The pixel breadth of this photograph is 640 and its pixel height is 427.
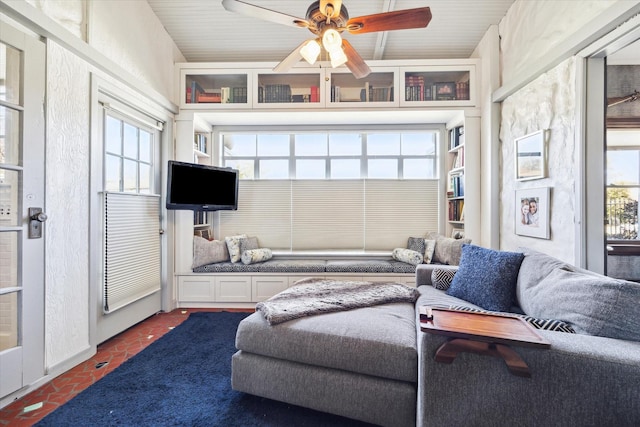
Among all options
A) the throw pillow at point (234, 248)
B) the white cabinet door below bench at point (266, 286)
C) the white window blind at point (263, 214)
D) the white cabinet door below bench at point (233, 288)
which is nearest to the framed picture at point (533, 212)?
the white cabinet door below bench at point (266, 286)

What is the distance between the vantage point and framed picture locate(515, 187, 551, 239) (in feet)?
7.07

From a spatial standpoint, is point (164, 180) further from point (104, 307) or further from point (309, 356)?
point (309, 356)

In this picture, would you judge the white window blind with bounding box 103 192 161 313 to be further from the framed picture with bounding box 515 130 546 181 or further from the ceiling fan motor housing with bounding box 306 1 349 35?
the framed picture with bounding box 515 130 546 181

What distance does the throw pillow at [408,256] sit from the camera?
3.20 m

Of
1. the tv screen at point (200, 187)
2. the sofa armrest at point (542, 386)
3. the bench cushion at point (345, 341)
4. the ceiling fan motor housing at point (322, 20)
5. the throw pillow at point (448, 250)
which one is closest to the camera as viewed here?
the sofa armrest at point (542, 386)

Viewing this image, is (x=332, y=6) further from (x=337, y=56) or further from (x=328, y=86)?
(x=328, y=86)

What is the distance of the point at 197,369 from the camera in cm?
192

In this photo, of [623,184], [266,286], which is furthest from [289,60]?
[623,184]

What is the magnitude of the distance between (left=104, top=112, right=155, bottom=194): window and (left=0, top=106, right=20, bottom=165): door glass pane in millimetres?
685

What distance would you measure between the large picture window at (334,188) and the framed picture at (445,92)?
2.06ft

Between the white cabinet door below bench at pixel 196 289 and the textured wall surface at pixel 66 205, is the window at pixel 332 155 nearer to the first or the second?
the white cabinet door below bench at pixel 196 289

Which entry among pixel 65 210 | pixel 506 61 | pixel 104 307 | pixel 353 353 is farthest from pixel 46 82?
pixel 506 61

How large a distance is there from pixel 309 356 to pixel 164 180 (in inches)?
102

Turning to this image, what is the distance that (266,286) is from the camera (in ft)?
10.3
